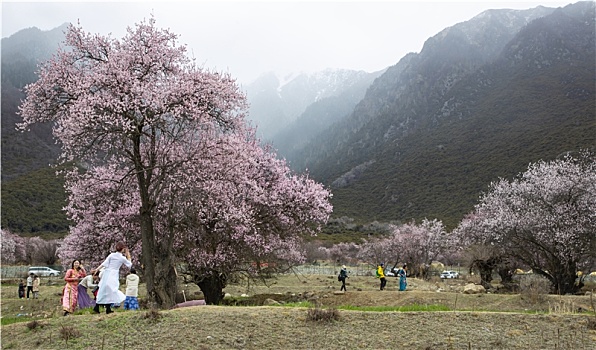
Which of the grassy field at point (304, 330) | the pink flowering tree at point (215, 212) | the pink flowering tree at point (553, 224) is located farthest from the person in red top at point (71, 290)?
the pink flowering tree at point (553, 224)

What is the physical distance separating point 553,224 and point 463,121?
97.0m

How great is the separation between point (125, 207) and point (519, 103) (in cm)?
10398

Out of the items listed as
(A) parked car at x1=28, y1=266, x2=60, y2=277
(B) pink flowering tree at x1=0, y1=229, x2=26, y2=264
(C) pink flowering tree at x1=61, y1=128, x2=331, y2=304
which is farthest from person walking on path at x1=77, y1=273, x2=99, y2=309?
(B) pink flowering tree at x1=0, y1=229, x2=26, y2=264

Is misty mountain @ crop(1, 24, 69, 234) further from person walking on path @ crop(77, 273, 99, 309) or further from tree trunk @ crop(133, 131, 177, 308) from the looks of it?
tree trunk @ crop(133, 131, 177, 308)

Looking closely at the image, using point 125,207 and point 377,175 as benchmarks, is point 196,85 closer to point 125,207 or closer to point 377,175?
point 125,207

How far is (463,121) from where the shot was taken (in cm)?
11569

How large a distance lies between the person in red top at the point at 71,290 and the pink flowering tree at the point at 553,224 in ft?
70.5

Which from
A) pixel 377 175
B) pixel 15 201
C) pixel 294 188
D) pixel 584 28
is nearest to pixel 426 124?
pixel 377 175

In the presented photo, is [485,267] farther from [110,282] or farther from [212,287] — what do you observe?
[110,282]

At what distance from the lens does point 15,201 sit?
7812cm

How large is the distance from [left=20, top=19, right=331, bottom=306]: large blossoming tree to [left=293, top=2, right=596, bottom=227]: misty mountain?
56564 millimetres

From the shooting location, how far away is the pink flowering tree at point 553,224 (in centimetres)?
2356

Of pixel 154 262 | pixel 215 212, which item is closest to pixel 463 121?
pixel 215 212

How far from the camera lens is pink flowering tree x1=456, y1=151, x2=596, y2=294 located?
23.6 metres
